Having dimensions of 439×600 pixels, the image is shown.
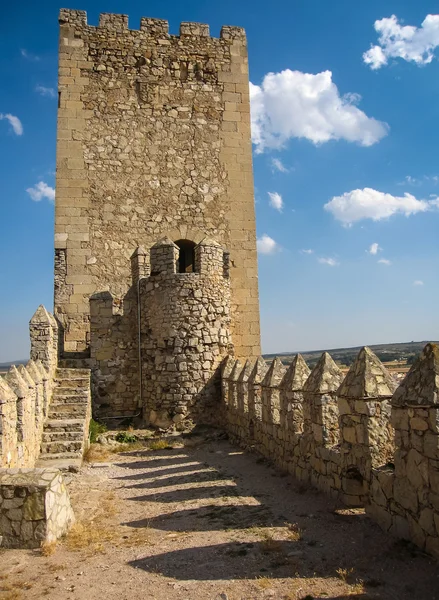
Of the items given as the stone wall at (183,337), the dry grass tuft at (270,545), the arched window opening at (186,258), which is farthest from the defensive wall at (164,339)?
the dry grass tuft at (270,545)

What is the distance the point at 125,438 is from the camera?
1152cm

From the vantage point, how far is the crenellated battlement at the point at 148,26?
1485 centimetres

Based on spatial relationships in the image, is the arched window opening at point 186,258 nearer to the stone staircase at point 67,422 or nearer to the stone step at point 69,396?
the stone staircase at point 67,422

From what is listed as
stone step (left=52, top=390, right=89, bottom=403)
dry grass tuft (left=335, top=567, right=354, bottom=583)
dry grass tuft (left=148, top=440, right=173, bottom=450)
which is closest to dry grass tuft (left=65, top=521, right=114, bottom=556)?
dry grass tuft (left=335, top=567, right=354, bottom=583)

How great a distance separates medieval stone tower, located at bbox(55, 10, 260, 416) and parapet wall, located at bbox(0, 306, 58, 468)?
5.48 feet

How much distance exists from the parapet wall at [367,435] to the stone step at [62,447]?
3.53 m

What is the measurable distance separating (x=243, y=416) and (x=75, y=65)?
11046 millimetres

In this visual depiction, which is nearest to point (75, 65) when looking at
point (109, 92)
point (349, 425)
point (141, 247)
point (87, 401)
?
point (109, 92)

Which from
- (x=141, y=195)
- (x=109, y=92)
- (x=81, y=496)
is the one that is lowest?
(x=81, y=496)

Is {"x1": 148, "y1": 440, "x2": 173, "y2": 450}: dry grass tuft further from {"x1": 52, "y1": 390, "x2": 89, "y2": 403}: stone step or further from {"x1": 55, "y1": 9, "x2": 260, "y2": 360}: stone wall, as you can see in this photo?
{"x1": 55, "y1": 9, "x2": 260, "y2": 360}: stone wall

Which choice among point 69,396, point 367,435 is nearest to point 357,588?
point 367,435

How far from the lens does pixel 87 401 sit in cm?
1118

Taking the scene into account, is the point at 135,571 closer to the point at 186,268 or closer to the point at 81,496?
the point at 81,496

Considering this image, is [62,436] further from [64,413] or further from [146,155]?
[146,155]
